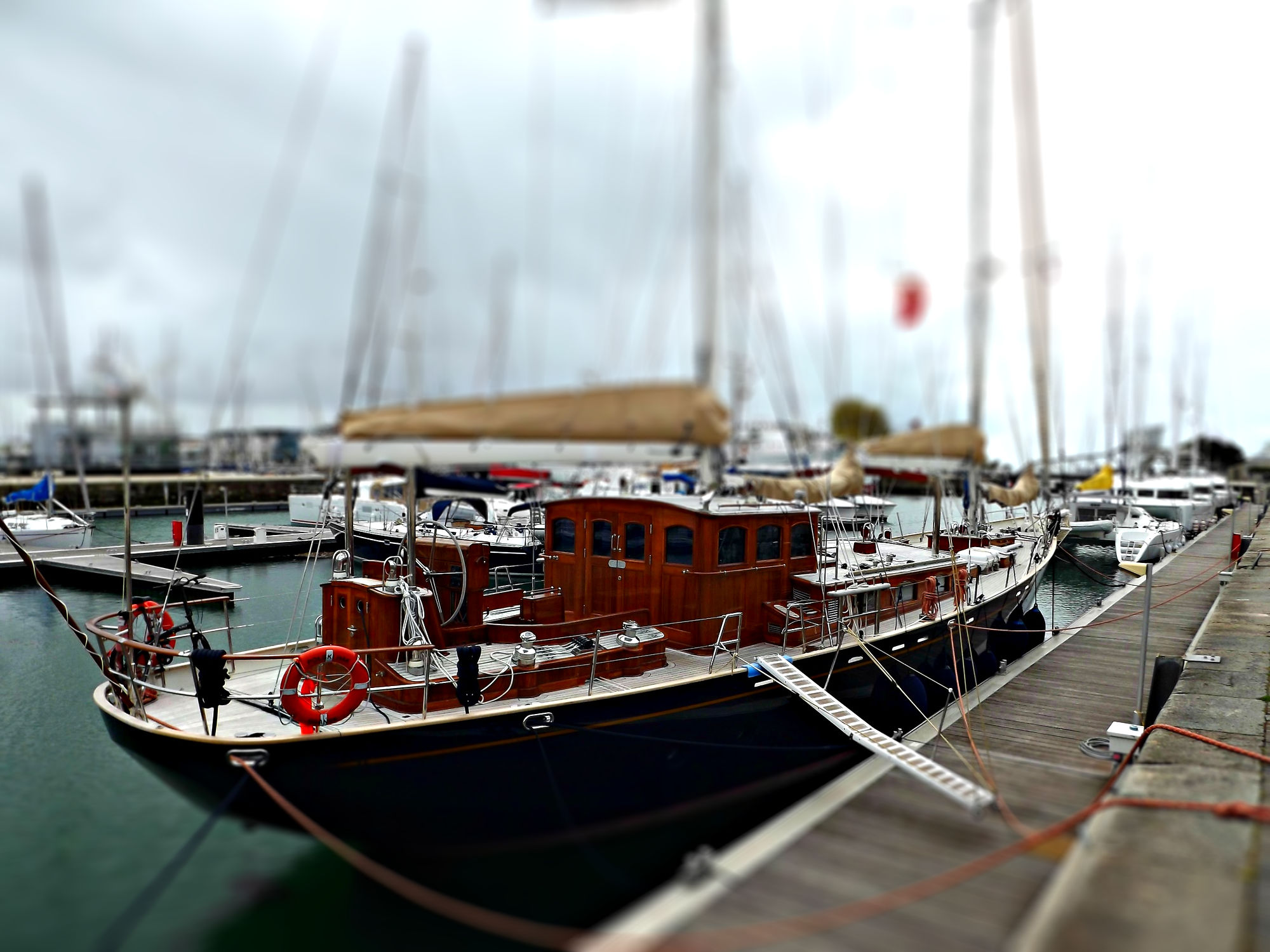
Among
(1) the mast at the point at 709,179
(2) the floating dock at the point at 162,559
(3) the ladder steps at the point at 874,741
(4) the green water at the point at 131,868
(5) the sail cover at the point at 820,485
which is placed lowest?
(4) the green water at the point at 131,868

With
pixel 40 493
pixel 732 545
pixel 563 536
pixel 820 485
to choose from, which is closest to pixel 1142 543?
pixel 820 485

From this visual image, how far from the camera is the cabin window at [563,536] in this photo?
38.2 ft

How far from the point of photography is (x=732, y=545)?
10594 mm

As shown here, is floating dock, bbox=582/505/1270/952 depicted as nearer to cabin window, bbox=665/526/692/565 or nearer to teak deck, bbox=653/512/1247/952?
teak deck, bbox=653/512/1247/952

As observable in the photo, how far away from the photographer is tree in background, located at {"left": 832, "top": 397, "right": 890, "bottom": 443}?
12781 mm

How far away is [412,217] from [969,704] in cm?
1273

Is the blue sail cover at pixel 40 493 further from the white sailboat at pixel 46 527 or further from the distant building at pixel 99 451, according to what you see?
the distant building at pixel 99 451

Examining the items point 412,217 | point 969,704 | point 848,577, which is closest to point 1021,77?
point 848,577

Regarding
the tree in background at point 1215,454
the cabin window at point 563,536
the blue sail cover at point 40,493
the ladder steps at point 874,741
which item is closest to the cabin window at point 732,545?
the ladder steps at point 874,741

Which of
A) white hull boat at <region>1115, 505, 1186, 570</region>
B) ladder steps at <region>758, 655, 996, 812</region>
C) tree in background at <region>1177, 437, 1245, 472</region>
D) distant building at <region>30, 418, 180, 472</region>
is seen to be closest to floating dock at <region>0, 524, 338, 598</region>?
ladder steps at <region>758, 655, 996, 812</region>

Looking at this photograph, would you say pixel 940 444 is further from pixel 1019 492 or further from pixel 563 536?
pixel 1019 492

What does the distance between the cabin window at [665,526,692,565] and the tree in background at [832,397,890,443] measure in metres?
2.87

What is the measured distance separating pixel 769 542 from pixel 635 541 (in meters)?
1.96

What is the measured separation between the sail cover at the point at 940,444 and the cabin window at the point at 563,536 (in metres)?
4.68
